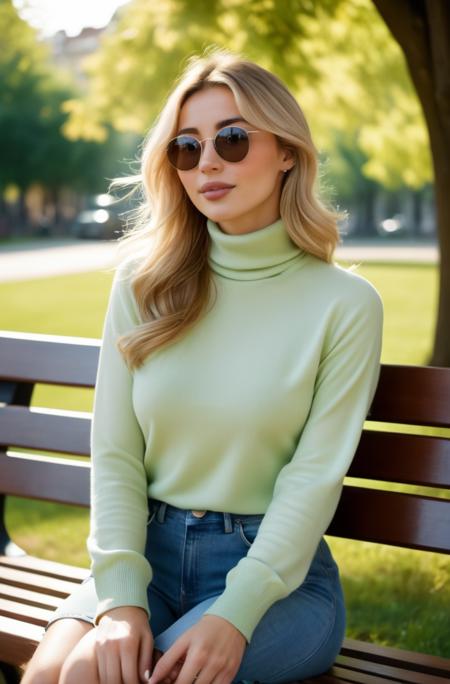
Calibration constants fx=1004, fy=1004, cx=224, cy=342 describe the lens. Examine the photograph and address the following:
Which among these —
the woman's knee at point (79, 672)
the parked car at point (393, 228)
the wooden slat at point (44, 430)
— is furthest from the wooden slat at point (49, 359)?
the parked car at point (393, 228)

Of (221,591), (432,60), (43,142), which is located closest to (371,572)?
(221,591)

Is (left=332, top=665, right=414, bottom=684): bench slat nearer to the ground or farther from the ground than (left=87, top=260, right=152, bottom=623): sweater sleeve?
nearer to the ground

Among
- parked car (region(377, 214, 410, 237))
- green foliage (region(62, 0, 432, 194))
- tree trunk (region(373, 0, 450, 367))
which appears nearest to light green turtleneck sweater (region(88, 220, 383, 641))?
tree trunk (region(373, 0, 450, 367))

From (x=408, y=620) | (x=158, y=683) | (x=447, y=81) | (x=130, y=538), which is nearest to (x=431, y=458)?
(x=130, y=538)

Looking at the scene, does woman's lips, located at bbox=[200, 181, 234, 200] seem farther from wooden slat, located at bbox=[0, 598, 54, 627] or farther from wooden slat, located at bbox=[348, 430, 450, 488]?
wooden slat, located at bbox=[0, 598, 54, 627]

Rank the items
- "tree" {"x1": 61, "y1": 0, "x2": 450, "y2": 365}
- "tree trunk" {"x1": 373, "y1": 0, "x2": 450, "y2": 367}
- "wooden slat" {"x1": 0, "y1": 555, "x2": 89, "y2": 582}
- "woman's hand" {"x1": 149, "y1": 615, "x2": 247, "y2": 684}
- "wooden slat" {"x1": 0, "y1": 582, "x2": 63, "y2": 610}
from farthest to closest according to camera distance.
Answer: "tree" {"x1": 61, "y1": 0, "x2": 450, "y2": 365}, "tree trunk" {"x1": 373, "y1": 0, "x2": 450, "y2": 367}, "wooden slat" {"x1": 0, "y1": 555, "x2": 89, "y2": 582}, "wooden slat" {"x1": 0, "y1": 582, "x2": 63, "y2": 610}, "woman's hand" {"x1": 149, "y1": 615, "x2": 247, "y2": 684}

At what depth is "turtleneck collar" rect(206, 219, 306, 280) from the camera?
269 centimetres

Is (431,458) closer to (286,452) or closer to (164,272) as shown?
(286,452)

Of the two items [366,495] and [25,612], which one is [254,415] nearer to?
[366,495]

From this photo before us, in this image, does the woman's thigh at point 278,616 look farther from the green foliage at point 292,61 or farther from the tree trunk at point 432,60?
the green foliage at point 292,61

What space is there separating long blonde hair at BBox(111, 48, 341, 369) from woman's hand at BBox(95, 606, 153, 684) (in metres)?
0.68

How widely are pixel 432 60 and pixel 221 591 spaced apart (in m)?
5.94

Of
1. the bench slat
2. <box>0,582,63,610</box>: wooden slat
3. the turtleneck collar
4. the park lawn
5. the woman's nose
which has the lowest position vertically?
the park lawn

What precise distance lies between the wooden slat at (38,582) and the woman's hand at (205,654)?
0.97 m
